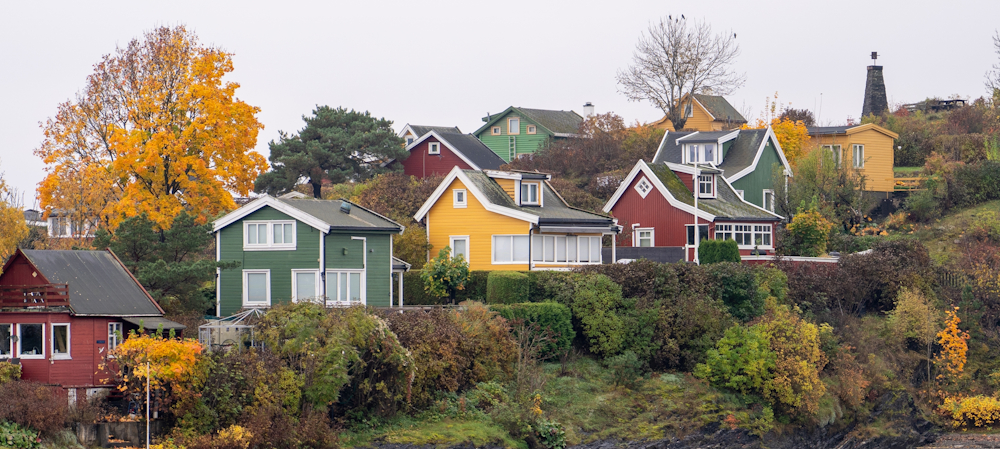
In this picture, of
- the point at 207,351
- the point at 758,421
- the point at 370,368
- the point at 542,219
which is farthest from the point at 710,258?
the point at 207,351

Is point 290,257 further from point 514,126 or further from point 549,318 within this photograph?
point 514,126

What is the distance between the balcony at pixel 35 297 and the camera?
30.8 meters

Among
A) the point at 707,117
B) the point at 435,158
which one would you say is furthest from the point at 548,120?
the point at 435,158

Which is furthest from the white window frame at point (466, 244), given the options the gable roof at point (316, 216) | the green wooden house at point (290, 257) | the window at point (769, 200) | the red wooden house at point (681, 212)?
the window at point (769, 200)

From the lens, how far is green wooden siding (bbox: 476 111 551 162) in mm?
90625

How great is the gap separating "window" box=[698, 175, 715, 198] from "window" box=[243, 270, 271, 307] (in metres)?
27.4

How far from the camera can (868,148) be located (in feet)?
254

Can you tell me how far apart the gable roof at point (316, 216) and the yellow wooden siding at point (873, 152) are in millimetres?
40968

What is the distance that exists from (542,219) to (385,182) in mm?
14528

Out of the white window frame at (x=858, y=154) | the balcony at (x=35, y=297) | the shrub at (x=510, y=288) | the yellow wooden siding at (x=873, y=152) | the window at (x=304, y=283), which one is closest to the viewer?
the balcony at (x=35, y=297)

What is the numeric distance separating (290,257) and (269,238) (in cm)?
122

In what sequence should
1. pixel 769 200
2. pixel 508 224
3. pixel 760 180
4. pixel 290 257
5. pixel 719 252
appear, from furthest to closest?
pixel 769 200, pixel 760 180, pixel 719 252, pixel 508 224, pixel 290 257

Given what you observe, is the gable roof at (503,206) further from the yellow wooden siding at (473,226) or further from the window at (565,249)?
the window at (565,249)

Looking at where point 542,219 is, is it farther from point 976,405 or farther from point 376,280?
point 976,405
